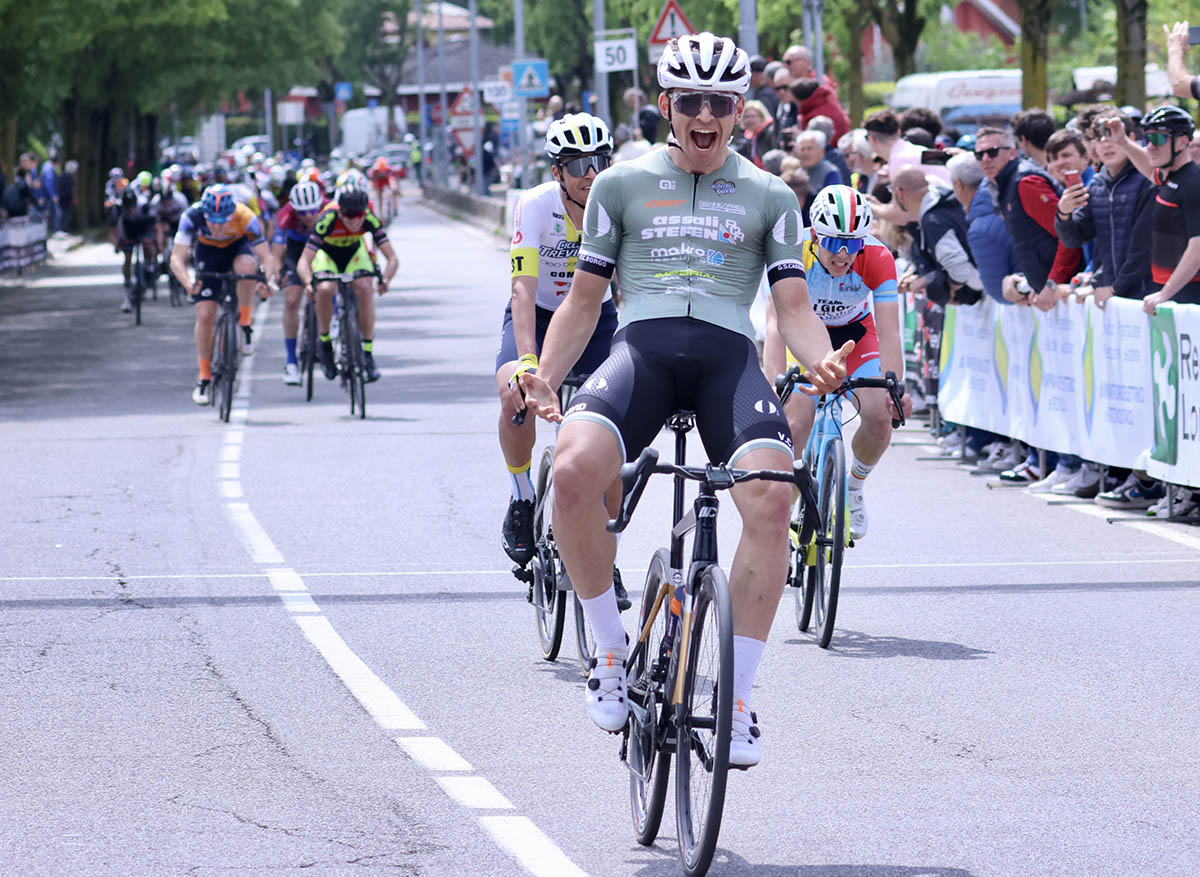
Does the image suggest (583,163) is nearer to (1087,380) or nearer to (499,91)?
(1087,380)

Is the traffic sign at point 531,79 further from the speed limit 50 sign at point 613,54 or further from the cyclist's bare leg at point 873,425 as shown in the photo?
the cyclist's bare leg at point 873,425

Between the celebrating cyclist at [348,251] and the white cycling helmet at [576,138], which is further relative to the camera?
the celebrating cyclist at [348,251]

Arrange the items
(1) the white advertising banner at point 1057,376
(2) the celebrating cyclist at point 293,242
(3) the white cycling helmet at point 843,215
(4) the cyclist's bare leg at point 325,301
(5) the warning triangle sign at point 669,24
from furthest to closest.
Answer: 1. (5) the warning triangle sign at point 669,24
2. (2) the celebrating cyclist at point 293,242
3. (4) the cyclist's bare leg at point 325,301
4. (1) the white advertising banner at point 1057,376
5. (3) the white cycling helmet at point 843,215

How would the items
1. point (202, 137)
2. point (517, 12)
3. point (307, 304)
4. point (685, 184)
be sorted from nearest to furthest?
point (685, 184)
point (307, 304)
point (517, 12)
point (202, 137)

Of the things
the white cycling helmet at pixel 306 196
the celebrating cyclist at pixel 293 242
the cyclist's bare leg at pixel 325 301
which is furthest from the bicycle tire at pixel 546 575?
the celebrating cyclist at pixel 293 242

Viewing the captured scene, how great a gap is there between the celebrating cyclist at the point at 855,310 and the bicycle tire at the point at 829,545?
284 mm

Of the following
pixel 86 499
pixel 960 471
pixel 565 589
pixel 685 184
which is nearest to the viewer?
pixel 685 184

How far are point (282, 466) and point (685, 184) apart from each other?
9008 mm

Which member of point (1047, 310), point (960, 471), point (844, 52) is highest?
point (844, 52)

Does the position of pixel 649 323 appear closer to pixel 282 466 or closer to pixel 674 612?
pixel 674 612

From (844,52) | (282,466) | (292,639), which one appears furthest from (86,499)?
(844,52)

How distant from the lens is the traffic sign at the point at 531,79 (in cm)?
4484

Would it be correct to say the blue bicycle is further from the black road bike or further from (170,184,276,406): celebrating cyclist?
(170,184,276,406): celebrating cyclist

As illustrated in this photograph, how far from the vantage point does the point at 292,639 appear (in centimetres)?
882
